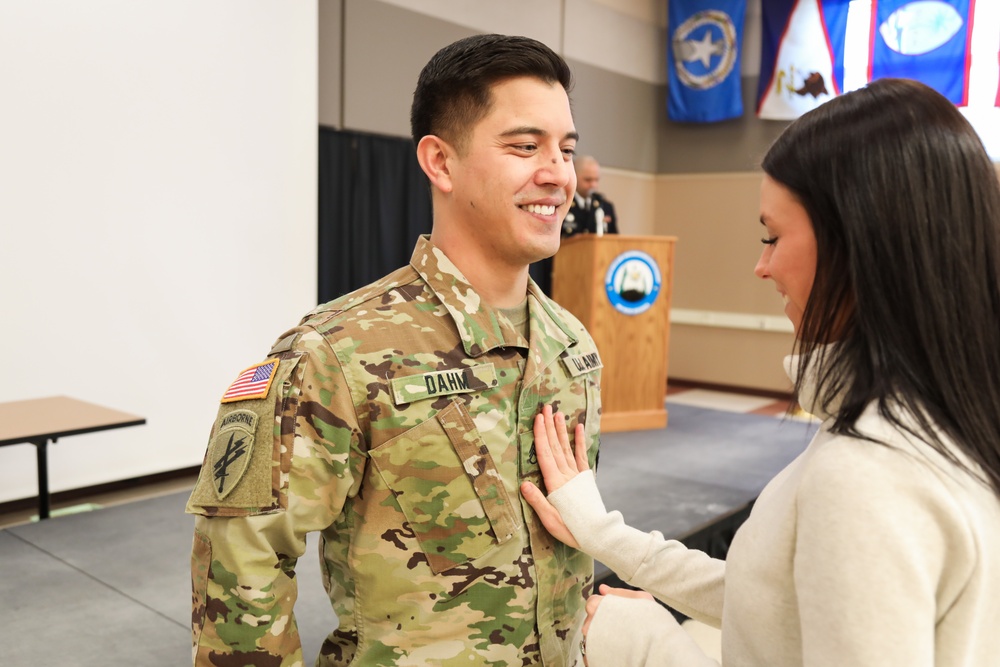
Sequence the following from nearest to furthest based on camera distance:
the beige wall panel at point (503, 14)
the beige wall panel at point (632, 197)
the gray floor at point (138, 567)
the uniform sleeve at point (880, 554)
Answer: the uniform sleeve at point (880, 554)
the gray floor at point (138, 567)
the beige wall panel at point (503, 14)
the beige wall panel at point (632, 197)

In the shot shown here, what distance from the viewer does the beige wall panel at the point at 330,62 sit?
15.6 feet

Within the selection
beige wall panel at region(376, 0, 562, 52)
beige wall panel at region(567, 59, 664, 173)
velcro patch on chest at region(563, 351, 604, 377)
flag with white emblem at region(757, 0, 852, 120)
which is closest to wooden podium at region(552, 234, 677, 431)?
beige wall panel at region(376, 0, 562, 52)

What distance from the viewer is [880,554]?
26.0 inches

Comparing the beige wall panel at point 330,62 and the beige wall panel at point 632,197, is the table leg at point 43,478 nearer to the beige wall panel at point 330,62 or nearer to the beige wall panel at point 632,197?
the beige wall panel at point 330,62

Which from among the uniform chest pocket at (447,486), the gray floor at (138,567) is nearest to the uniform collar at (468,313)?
the uniform chest pocket at (447,486)

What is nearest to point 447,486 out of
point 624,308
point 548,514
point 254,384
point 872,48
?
point 548,514

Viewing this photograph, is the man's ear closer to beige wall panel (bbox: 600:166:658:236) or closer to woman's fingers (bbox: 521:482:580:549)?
woman's fingers (bbox: 521:482:580:549)

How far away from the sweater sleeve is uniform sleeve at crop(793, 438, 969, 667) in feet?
1.51

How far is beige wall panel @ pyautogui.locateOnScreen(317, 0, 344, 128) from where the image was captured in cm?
477

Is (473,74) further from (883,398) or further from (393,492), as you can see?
(883,398)

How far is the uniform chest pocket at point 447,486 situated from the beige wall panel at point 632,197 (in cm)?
624

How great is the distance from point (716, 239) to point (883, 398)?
6.94 meters

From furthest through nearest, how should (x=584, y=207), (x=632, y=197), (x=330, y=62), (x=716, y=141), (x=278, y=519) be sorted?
(x=632, y=197), (x=716, y=141), (x=584, y=207), (x=330, y=62), (x=278, y=519)

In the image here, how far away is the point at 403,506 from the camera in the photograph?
3.60 feet
